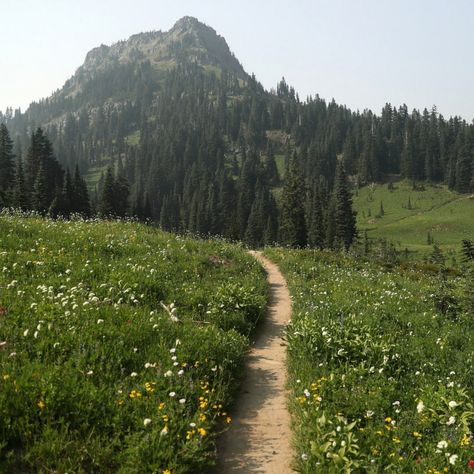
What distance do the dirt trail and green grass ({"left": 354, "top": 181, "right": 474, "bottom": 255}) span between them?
125m

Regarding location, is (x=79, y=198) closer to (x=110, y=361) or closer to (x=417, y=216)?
(x=110, y=361)

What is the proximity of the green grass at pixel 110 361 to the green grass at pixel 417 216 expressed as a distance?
12406 centimetres

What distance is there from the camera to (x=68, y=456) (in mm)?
5754

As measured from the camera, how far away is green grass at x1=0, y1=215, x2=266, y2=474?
233 inches

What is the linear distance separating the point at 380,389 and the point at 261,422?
7.78ft

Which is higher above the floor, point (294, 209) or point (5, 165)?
point (5, 165)

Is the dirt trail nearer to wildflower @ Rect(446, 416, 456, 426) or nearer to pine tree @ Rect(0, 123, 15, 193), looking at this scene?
wildflower @ Rect(446, 416, 456, 426)

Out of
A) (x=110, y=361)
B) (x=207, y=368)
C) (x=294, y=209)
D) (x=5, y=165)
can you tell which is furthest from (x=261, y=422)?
(x=5, y=165)

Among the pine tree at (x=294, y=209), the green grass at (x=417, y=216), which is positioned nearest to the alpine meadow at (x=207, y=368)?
the pine tree at (x=294, y=209)

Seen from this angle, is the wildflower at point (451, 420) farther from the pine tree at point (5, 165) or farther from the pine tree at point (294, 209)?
the pine tree at point (5, 165)

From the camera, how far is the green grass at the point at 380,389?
645 cm

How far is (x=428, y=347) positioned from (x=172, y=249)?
1093 centimetres

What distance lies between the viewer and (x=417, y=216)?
163 m

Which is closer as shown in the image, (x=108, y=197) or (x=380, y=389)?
(x=380, y=389)
